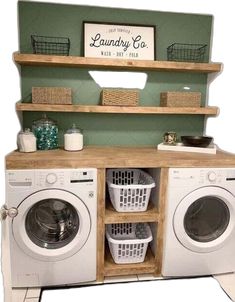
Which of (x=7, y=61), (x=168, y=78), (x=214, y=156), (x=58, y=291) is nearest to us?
(x=7, y=61)

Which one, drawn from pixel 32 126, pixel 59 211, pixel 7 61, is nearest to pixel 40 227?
pixel 59 211

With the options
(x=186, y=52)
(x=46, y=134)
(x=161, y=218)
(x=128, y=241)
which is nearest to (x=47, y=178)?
(x=46, y=134)

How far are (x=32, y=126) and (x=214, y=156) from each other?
167 cm

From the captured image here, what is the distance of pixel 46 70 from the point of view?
246 cm

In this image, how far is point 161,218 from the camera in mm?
2051

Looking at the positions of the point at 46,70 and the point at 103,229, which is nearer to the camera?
the point at 103,229

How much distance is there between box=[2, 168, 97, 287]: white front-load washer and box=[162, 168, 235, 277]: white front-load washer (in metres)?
0.62

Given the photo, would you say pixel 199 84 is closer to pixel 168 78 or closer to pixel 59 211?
pixel 168 78

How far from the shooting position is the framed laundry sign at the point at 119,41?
2.44 metres

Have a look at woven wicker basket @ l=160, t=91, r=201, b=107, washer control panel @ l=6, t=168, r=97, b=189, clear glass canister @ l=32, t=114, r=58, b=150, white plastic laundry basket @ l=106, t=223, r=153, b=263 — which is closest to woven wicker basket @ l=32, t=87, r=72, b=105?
clear glass canister @ l=32, t=114, r=58, b=150

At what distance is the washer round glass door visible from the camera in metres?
1.85

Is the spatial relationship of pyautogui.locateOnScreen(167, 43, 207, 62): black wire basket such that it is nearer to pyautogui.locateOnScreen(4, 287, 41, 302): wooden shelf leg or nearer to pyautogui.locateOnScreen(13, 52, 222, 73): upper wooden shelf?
pyautogui.locateOnScreen(13, 52, 222, 73): upper wooden shelf

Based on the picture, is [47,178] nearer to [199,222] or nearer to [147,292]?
[147,292]

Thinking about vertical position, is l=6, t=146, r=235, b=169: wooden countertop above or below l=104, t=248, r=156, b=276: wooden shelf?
above
